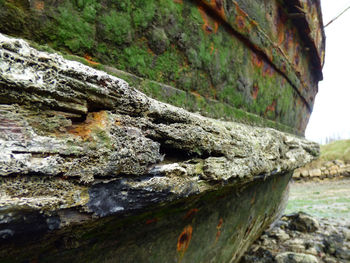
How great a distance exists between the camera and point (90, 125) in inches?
25.5

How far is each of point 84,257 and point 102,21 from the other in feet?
2.99

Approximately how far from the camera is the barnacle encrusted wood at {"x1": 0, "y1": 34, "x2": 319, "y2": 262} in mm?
500

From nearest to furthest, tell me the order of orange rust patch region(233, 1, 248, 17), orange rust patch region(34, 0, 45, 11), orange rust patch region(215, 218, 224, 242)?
orange rust patch region(34, 0, 45, 11) → orange rust patch region(233, 1, 248, 17) → orange rust patch region(215, 218, 224, 242)

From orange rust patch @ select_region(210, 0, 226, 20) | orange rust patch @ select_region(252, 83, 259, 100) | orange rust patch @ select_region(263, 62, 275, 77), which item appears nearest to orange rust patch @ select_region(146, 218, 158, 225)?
orange rust patch @ select_region(210, 0, 226, 20)

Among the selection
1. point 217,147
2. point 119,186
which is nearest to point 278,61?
point 217,147

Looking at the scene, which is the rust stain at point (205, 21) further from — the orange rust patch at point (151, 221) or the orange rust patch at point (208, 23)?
the orange rust patch at point (151, 221)

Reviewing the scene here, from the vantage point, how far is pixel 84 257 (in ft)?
2.96

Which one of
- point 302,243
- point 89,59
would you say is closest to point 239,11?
point 89,59

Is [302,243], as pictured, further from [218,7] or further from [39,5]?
[39,5]

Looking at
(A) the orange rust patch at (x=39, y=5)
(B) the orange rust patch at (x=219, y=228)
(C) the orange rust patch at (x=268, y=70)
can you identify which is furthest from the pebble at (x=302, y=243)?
(A) the orange rust patch at (x=39, y=5)

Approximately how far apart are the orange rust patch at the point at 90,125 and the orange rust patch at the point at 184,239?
982mm

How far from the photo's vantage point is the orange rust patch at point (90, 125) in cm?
62

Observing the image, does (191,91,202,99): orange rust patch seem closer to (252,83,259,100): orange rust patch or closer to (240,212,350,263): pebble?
(252,83,259,100): orange rust patch

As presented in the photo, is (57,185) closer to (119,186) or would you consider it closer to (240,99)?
(119,186)
